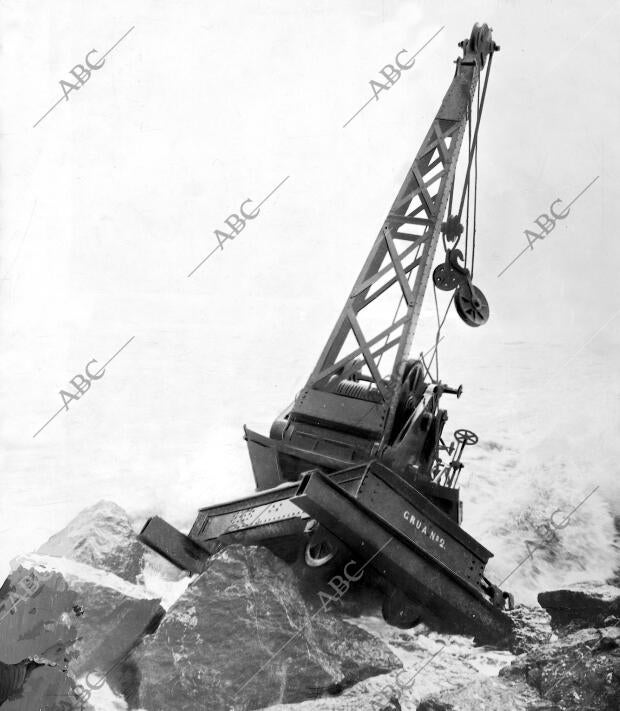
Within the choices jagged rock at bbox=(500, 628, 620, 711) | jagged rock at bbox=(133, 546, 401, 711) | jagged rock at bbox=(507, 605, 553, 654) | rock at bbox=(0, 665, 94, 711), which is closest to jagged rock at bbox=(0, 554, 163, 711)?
rock at bbox=(0, 665, 94, 711)

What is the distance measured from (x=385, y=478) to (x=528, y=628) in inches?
97.3

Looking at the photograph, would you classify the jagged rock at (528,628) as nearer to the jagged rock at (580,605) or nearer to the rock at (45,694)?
the jagged rock at (580,605)

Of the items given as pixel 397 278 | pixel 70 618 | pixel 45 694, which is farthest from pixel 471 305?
pixel 45 694

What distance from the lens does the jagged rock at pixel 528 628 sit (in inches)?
242

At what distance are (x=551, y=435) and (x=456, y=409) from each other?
1831mm

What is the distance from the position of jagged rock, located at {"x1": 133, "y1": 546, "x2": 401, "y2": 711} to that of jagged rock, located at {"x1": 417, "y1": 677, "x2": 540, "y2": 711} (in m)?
0.51

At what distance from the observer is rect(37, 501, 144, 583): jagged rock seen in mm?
7551

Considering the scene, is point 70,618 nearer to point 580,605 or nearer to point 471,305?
point 580,605

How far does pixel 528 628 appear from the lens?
6992 millimetres

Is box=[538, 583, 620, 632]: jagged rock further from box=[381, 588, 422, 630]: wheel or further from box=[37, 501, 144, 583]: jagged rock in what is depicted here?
box=[37, 501, 144, 583]: jagged rock

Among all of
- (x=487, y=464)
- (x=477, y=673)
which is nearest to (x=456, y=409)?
(x=487, y=464)

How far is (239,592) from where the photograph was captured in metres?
6.06

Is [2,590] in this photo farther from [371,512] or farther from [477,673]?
[477,673]

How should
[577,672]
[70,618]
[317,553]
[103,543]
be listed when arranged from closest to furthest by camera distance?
[577,672] → [317,553] → [70,618] → [103,543]
